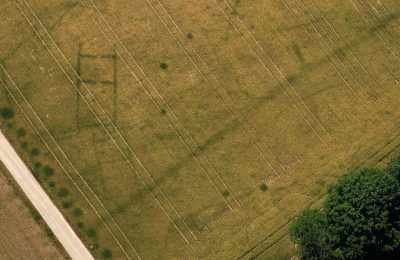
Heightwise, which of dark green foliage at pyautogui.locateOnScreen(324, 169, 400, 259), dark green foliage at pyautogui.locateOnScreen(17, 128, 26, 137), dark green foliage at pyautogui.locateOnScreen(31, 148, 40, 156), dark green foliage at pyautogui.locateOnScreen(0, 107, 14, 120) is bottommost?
dark green foliage at pyautogui.locateOnScreen(324, 169, 400, 259)

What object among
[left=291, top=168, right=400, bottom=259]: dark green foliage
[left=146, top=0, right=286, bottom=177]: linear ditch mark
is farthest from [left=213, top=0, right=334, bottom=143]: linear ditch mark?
[left=291, top=168, right=400, bottom=259]: dark green foliage

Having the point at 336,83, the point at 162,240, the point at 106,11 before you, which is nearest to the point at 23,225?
the point at 162,240

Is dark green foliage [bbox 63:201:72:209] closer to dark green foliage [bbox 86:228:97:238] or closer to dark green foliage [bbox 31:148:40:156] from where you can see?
dark green foliage [bbox 86:228:97:238]

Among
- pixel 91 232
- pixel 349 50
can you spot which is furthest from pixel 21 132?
pixel 349 50

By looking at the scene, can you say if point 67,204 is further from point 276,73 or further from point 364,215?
point 364,215

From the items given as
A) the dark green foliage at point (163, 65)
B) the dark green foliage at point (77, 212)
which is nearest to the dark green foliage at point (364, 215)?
the dark green foliage at point (163, 65)

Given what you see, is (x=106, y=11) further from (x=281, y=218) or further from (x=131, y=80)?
(x=281, y=218)

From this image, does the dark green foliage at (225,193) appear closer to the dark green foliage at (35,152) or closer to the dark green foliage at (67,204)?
the dark green foliage at (67,204)
